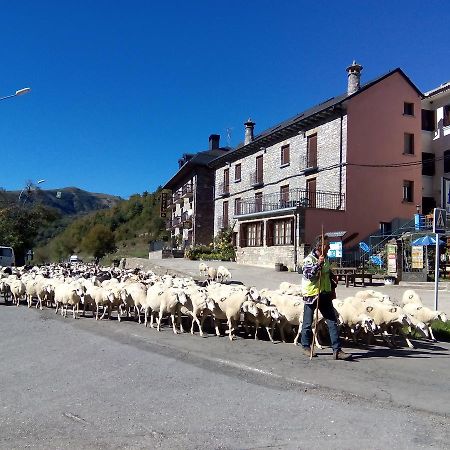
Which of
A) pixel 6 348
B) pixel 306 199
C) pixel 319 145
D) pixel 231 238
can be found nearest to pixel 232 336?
pixel 6 348

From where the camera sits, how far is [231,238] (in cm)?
3906

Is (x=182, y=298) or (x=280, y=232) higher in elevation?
(x=280, y=232)

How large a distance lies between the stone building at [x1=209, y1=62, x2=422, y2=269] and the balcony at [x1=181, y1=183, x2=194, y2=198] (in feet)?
52.4

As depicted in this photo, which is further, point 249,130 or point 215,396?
point 249,130

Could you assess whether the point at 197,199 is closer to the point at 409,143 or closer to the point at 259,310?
the point at 409,143

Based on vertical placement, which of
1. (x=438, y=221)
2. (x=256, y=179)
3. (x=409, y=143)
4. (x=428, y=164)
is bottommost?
(x=438, y=221)

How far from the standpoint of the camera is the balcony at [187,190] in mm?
50419

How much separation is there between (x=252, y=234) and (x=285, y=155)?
612cm

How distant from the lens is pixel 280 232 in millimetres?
30750

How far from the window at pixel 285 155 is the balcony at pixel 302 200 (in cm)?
216

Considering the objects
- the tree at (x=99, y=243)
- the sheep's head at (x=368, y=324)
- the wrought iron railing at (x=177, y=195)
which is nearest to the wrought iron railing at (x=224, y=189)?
the wrought iron railing at (x=177, y=195)

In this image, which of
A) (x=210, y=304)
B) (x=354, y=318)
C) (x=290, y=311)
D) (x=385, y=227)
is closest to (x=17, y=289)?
(x=210, y=304)

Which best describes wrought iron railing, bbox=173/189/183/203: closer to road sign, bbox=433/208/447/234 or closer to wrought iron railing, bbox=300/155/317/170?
wrought iron railing, bbox=300/155/317/170

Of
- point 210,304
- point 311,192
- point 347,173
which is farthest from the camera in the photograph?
point 311,192
